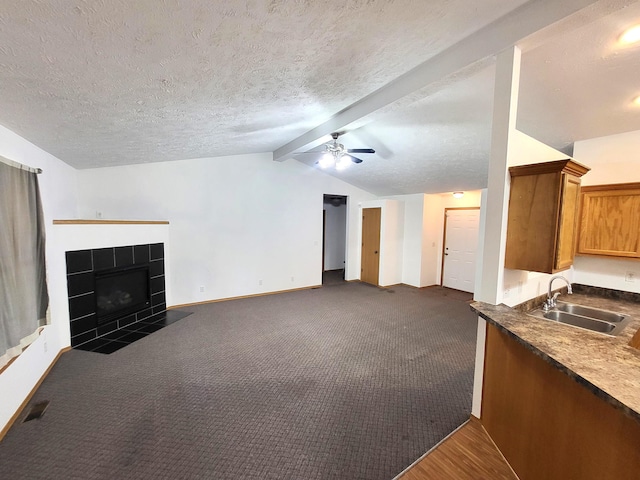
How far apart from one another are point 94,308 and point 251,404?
8.83ft

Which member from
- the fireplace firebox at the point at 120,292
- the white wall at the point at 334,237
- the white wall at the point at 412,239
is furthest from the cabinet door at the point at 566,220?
the white wall at the point at 334,237

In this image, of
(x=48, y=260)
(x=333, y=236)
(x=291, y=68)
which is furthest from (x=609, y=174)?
(x=333, y=236)

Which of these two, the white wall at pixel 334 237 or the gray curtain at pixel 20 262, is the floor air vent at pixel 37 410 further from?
the white wall at pixel 334 237

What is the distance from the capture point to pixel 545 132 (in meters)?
2.95

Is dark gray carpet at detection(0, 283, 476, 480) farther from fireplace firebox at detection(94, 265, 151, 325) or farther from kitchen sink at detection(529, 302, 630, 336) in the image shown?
kitchen sink at detection(529, 302, 630, 336)

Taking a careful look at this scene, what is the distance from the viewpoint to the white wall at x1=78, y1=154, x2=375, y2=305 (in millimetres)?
4250

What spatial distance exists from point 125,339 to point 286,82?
3.68 m

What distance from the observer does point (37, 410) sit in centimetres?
218

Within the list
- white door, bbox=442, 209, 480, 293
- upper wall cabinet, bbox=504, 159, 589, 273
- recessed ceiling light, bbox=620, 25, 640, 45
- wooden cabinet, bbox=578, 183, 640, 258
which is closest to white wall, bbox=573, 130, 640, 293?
wooden cabinet, bbox=578, 183, 640, 258

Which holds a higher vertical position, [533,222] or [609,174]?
[609,174]

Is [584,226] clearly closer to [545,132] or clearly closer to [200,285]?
[545,132]

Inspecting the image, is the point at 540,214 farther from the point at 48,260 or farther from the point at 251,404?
the point at 48,260

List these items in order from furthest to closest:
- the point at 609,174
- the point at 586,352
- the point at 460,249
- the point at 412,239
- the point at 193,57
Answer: the point at 412,239
the point at 460,249
the point at 609,174
the point at 193,57
the point at 586,352

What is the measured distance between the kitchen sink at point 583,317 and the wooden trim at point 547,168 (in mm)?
1148
